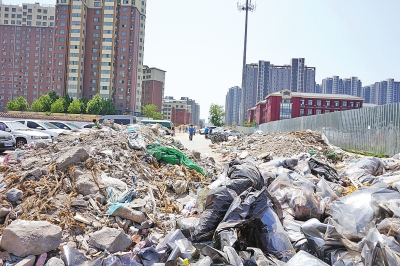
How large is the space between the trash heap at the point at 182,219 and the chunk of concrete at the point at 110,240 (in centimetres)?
1

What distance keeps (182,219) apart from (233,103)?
488 feet

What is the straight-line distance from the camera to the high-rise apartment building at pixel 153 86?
89.6 meters

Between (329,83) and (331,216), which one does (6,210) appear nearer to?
(331,216)

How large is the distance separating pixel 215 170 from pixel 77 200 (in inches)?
189

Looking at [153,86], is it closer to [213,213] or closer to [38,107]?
[38,107]

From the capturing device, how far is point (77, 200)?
4.47 meters

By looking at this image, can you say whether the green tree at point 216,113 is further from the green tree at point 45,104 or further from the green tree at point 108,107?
the green tree at point 45,104

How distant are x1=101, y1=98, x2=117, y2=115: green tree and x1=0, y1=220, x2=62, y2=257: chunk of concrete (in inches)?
2252

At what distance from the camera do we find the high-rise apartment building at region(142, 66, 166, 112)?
89.6 meters

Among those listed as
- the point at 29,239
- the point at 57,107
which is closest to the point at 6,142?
the point at 29,239

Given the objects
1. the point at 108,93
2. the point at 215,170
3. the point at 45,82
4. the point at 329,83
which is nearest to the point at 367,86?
the point at 329,83

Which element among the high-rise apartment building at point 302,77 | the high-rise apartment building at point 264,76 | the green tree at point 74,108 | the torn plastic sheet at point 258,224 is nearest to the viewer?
the torn plastic sheet at point 258,224

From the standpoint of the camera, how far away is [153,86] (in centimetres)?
8919

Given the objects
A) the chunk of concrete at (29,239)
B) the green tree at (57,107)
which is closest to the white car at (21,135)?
the chunk of concrete at (29,239)
